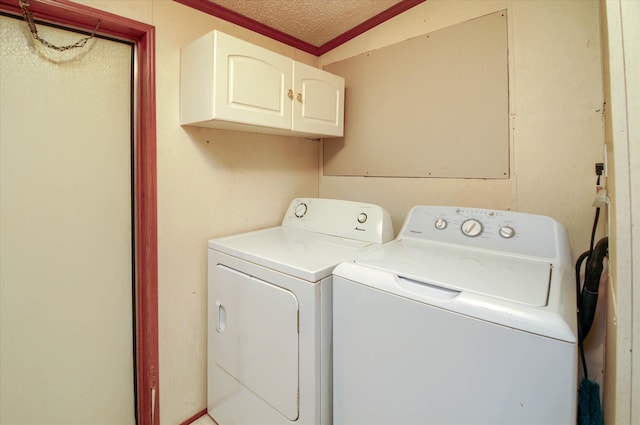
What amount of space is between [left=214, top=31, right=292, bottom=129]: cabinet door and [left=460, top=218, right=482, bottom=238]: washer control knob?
1040 mm

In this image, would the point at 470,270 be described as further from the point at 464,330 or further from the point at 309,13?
the point at 309,13

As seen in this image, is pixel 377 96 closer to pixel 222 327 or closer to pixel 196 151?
pixel 196 151

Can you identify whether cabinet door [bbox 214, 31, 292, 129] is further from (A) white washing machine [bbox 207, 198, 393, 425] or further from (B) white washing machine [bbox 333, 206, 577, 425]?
(B) white washing machine [bbox 333, 206, 577, 425]

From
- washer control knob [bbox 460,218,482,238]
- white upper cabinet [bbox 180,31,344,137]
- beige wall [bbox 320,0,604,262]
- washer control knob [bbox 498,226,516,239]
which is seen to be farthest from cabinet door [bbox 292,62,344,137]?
washer control knob [bbox 498,226,516,239]

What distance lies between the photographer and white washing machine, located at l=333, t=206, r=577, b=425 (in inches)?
29.7

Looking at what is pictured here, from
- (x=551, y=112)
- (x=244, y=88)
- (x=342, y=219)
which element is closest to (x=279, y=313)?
(x=342, y=219)

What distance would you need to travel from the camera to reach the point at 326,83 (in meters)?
1.90

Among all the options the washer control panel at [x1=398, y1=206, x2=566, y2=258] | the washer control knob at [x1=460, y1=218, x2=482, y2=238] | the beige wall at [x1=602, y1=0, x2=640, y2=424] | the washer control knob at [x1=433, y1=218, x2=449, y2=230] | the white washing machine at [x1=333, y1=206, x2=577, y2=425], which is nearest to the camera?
the beige wall at [x1=602, y1=0, x2=640, y2=424]

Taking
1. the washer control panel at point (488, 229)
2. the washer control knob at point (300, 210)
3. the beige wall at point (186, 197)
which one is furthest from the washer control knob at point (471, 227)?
the beige wall at point (186, 197)

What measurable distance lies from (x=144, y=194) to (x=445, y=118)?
164 centimetres

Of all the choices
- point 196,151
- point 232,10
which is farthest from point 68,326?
point 232,10

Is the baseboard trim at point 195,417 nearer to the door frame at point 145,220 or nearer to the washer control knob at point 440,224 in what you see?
the door frame at point 145,220

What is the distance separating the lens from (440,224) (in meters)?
1.48

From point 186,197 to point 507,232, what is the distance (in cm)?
156
